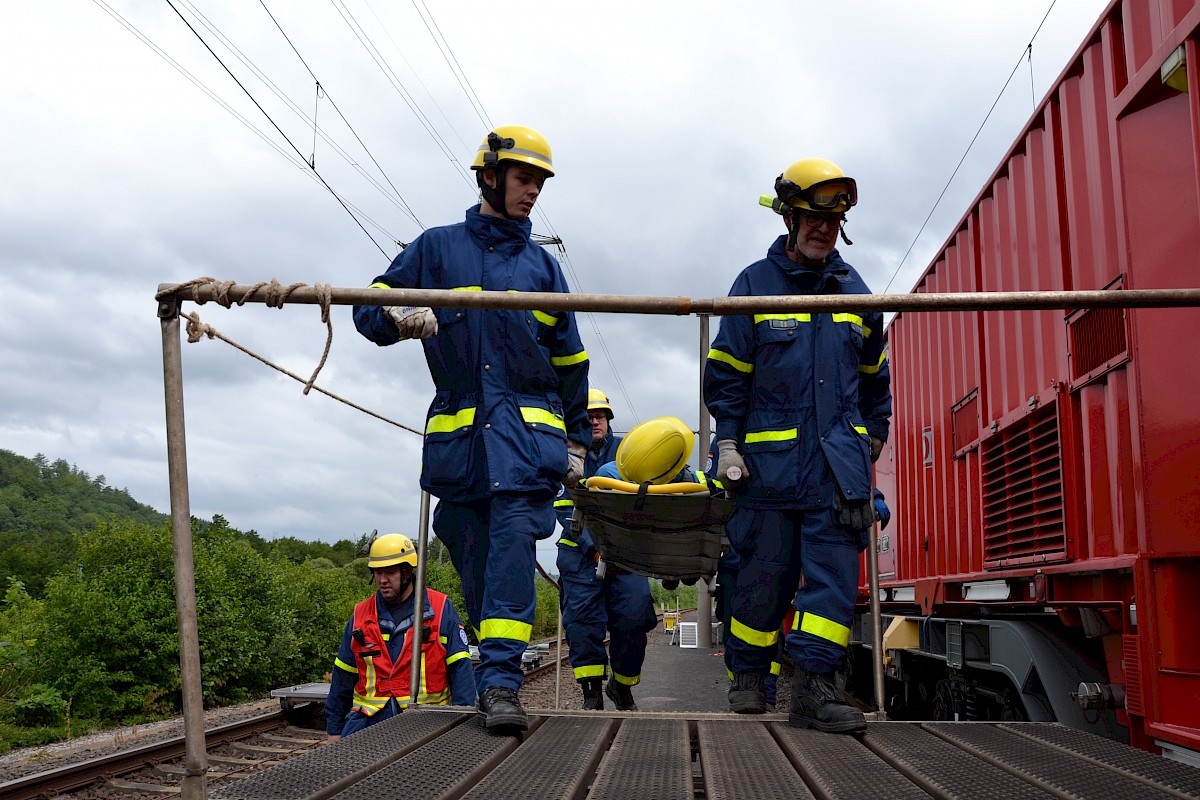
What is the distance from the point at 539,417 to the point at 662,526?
2.20 ft

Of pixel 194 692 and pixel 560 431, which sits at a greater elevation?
pixel 560 431

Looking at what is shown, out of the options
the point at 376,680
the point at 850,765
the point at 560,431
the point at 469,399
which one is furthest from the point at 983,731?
the point at 376,680

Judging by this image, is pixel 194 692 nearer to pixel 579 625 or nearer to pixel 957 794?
pixel 957 794

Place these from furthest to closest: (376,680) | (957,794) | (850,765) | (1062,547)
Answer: (376,680)
(1062,547)
(850,765)
(957,794)

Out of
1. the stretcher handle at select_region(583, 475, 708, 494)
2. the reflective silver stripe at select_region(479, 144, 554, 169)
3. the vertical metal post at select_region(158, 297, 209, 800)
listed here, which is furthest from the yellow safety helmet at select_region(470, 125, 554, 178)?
the vertical metal post at select_region(158, 297, 209, 800)

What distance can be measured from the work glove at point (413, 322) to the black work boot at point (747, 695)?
6.20 ft

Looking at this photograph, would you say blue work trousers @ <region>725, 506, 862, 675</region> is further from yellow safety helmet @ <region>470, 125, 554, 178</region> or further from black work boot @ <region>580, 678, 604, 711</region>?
black work boot @ <region>580, 678, 604, 711</region>

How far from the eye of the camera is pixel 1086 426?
4590 millimetres

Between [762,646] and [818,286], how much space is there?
1.45 metres

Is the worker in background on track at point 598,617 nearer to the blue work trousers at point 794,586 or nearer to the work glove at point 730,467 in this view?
the blue work trousers at point 794,586

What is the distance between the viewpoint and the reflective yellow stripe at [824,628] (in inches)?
145

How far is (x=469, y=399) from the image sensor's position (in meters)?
3.71

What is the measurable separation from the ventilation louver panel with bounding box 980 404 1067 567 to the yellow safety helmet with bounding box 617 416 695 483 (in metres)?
1.98

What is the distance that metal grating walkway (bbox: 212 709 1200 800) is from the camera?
2.45 meters
